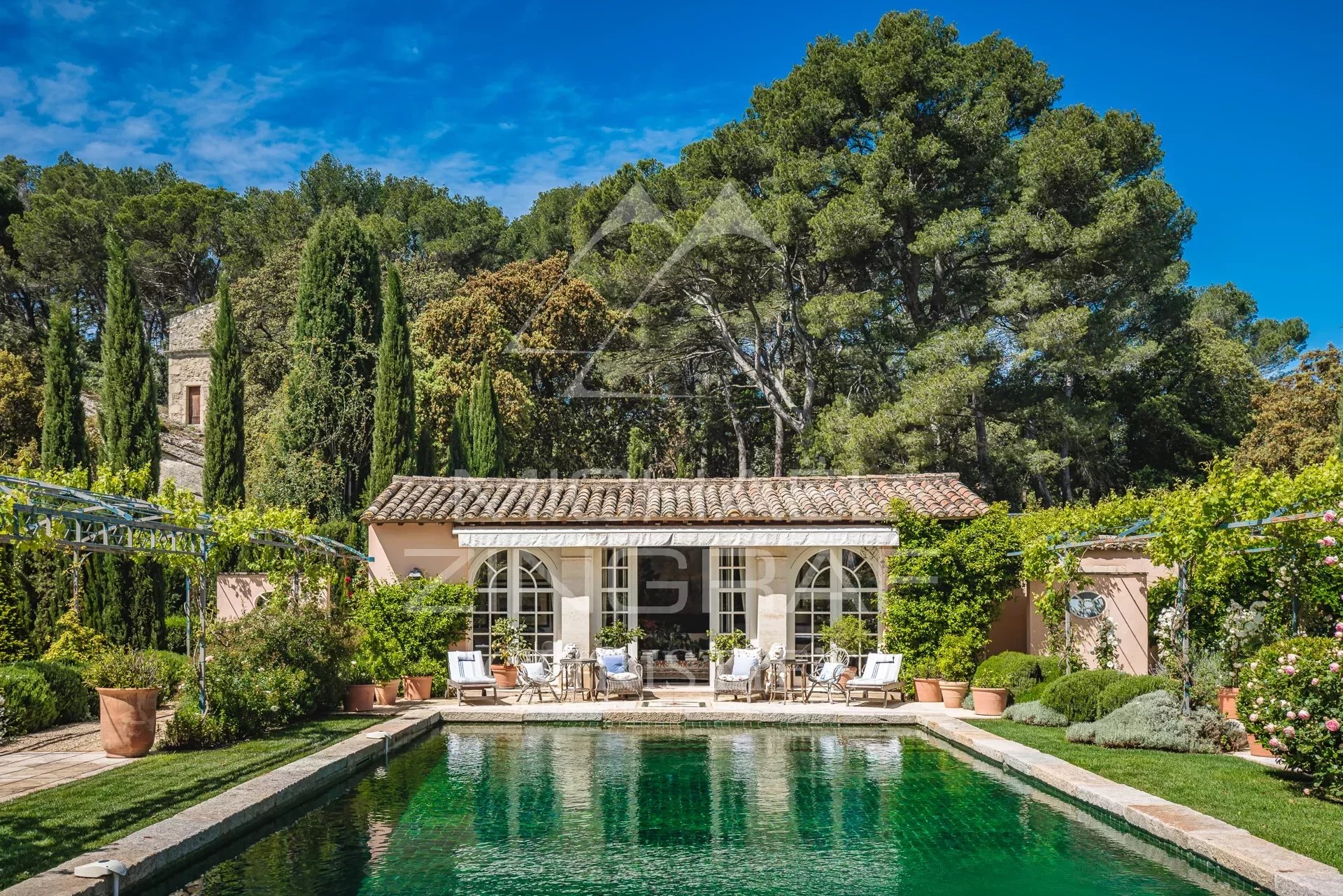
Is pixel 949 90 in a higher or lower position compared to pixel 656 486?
higher

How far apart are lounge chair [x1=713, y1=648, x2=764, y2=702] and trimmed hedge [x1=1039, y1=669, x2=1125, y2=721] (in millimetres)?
4791

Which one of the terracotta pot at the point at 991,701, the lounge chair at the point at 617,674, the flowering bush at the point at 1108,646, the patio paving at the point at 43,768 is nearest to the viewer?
the patio paving at the point at 43,768

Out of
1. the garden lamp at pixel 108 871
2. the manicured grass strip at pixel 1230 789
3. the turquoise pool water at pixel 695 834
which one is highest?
the garden lamp at pixel 108 871

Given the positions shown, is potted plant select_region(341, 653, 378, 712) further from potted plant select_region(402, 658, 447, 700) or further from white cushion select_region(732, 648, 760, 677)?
white cushion select_region(732, 648, 760, 677)

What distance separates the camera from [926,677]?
59.2 ft

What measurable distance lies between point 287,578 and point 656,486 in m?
7.58

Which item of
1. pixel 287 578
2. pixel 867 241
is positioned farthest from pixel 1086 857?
pixel 867 241

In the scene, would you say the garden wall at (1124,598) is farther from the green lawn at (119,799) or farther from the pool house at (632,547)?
the green lawn at (119,799)

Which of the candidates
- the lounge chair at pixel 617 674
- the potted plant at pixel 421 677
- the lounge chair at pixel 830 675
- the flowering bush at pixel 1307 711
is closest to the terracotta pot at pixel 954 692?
the lounge chair at pixel 830 675

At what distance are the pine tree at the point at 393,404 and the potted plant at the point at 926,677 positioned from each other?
14.4 meters

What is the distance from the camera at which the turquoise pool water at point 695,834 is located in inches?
306

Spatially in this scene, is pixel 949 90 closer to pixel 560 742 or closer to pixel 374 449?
pixel 374 449

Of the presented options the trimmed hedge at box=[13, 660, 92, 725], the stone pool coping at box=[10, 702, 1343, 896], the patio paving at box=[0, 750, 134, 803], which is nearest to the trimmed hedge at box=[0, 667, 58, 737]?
the trimmed hedge at box=[13, 660, 92, 725]

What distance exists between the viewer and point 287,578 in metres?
16.1
